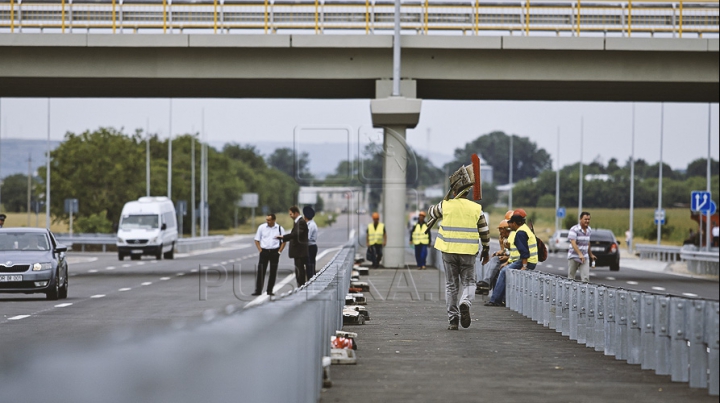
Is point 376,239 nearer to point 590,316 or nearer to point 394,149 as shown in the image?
point 394,149

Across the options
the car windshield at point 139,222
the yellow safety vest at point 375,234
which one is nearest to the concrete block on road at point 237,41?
the yellow safety vest at point 375,234

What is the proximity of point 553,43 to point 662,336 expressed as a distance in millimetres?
22982

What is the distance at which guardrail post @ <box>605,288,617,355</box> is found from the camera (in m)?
12.1

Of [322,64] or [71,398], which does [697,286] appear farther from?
[71,398]

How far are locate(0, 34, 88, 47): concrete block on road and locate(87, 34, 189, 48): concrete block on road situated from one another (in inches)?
18.6

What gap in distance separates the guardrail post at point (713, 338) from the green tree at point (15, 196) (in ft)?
495

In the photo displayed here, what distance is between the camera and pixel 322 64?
33.2 meters

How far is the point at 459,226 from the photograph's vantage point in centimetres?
1482

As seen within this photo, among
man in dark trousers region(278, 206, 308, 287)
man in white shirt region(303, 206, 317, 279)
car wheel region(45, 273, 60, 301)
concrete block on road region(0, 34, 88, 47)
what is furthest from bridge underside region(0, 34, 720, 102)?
car wheel region(45, 273, 60, 301)

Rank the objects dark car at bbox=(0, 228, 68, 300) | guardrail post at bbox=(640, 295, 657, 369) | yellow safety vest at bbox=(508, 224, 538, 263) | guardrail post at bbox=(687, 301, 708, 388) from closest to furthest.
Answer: guardrail post at bbox=(687, 301, 708, 388) → guardrail post at bbox=(640, 295, 657, 369) → yellow safety vest at bbox=(508, 224, 538, 263) → dark car at bbox=(0, 228, 68, 300)

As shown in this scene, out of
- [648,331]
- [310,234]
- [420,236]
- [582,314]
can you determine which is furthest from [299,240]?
[648,331]

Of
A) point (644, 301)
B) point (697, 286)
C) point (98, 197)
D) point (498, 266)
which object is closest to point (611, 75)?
point (697, 286)

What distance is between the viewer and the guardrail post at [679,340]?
31.2ft

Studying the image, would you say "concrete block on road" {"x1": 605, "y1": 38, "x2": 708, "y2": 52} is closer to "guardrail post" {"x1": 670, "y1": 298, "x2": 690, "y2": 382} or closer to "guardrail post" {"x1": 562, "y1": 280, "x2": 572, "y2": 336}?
"guardrail post" {"x1": 562, "y1": 280, "x2": 572, "y2": 336}
